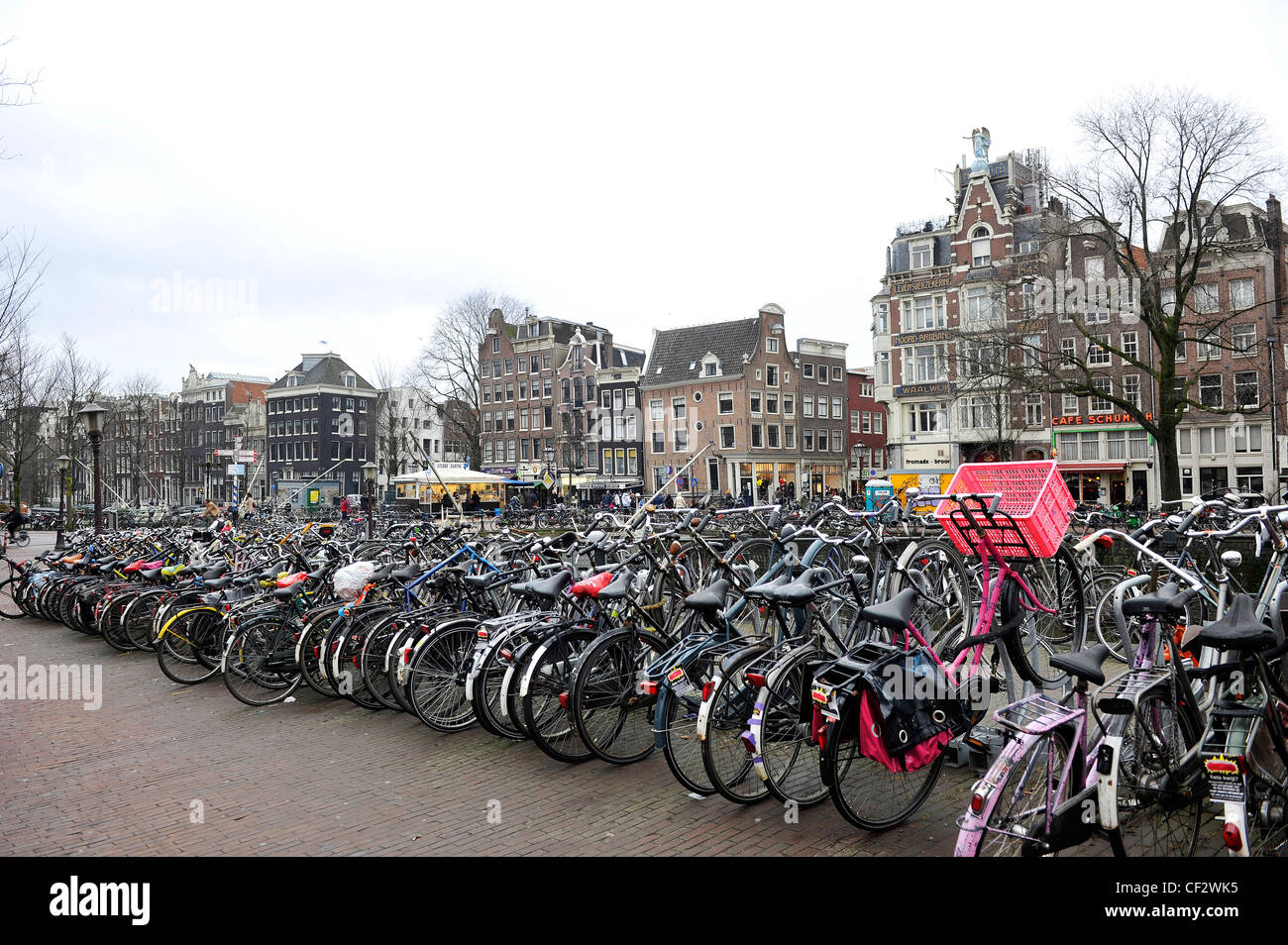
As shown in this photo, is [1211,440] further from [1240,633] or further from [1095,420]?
[1240,633]

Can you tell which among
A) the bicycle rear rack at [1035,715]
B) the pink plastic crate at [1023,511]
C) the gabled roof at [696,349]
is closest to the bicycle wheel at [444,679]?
the pink plastic crate at [1023,511]

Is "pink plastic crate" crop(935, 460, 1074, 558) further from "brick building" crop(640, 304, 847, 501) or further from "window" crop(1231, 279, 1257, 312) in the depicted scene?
"brick building" crop(640, 304, 847, 501)

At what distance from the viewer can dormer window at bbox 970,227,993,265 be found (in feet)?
138

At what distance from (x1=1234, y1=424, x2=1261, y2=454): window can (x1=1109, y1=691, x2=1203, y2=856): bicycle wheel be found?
135ft

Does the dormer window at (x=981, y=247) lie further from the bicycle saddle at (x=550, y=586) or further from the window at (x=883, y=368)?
the bicycle saddle at (x=550, y=586)

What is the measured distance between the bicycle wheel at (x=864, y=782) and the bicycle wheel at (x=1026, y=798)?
764 mm

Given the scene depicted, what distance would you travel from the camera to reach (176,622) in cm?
779

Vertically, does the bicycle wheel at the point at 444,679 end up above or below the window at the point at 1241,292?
below

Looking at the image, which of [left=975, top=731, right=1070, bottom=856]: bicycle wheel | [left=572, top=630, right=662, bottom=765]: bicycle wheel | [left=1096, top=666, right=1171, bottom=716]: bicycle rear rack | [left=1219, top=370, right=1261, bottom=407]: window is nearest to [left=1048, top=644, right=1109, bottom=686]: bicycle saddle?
[left=1096, top=666, right=1171, bottom=716]: bicycle rear rack

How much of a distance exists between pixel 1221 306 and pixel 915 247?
44.8 feet

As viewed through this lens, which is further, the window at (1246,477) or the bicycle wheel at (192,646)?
Result: the window at (1246,477)

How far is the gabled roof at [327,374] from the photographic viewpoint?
72.4m

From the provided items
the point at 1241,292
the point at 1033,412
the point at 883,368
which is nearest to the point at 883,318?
the point at 883,368
